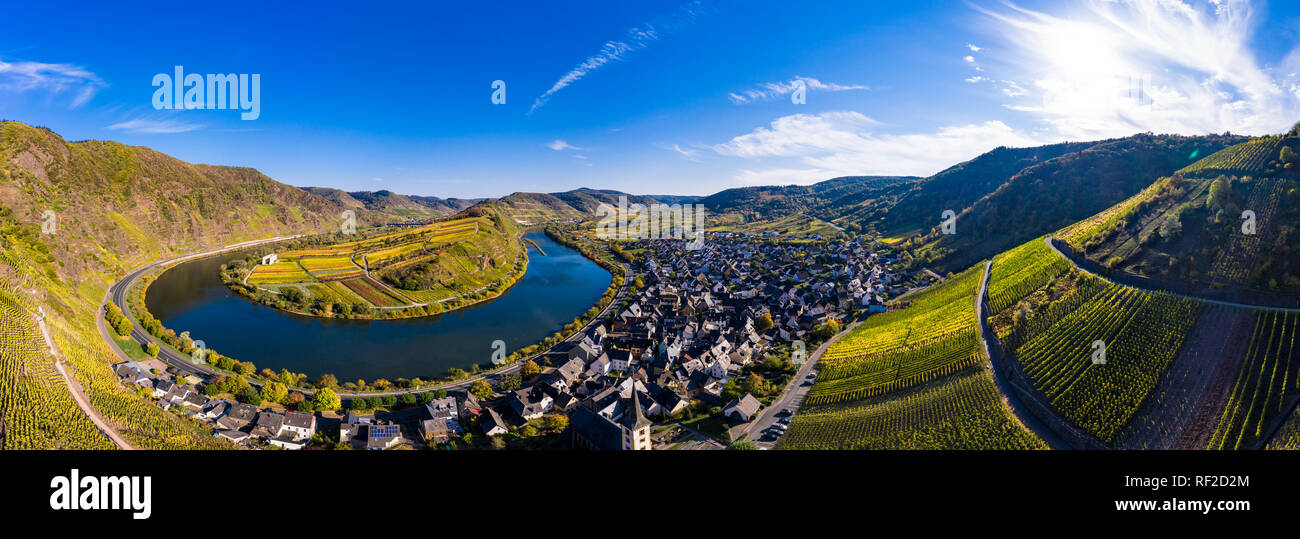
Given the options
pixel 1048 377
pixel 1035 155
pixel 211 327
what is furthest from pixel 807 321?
pixel 1035 155

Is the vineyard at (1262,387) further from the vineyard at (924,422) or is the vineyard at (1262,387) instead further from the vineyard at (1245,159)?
the vineyard at (1245,159)

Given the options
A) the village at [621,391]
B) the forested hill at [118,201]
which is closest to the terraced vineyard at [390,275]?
the forested hill at [118,201]

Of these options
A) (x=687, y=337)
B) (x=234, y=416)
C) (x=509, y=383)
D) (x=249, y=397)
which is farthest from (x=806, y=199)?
(x=234, y=416)

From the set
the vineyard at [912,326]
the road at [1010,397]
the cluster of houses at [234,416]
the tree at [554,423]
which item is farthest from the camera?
the vineyard at [912,326]

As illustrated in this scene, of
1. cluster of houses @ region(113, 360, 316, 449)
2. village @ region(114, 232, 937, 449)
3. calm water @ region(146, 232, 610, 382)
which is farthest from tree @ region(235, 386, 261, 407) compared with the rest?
calm water @ region(146, 232, 610, 382)

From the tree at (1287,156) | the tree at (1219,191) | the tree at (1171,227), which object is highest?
the tree at (1287,156)

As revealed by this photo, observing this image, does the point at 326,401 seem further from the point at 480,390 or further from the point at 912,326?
the point at 912,326
